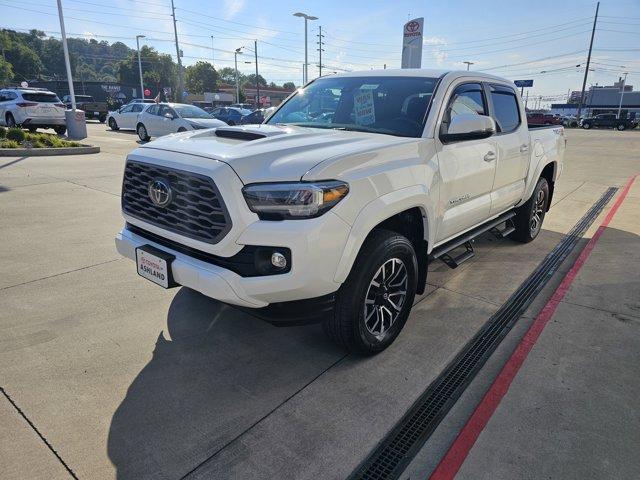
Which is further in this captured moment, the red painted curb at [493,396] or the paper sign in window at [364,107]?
the paper sign in window at [364,107]

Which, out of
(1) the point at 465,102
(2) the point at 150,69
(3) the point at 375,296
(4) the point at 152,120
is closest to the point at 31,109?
(4) the point at 152,120

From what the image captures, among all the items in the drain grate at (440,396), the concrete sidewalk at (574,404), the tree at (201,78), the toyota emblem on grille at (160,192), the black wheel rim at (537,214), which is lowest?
the drain grate at (440,396)

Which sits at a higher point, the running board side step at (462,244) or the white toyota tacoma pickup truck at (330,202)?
the white toyota tacoma pickup truck at (330,202)

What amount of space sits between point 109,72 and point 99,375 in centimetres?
18742

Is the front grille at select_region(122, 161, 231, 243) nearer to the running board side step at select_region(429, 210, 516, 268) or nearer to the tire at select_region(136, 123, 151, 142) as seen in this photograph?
the running board side step at select_region(429, 210, 516, 268)

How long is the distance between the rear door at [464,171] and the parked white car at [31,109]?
17.2 metres

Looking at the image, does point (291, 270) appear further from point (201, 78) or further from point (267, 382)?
point (201, 78)

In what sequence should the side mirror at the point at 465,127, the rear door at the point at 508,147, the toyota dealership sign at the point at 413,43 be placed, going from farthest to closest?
the toyota dealership sign at the point at 413,43 → the rear door at the point at 508,147 → the side mirror at the point at 465,127

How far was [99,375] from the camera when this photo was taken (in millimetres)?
2781

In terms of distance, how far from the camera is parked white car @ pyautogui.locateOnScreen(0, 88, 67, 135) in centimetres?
1616

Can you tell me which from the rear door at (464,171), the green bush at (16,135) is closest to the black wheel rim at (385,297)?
the rear door at (464,171)

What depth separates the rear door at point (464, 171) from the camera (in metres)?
3.43

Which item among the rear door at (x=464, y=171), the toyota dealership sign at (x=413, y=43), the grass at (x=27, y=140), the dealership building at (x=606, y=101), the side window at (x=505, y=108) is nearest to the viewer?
the rear door at (x=464, y=171)

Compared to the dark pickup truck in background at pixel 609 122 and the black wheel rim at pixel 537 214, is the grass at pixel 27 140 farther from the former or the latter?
the dark pickup truck in background at pixel 609 122
